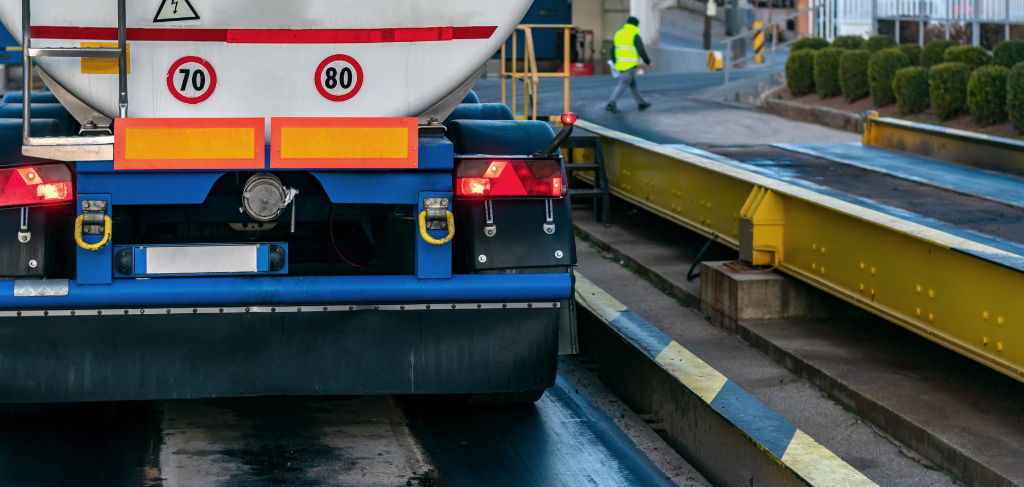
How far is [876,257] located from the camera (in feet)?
20.7

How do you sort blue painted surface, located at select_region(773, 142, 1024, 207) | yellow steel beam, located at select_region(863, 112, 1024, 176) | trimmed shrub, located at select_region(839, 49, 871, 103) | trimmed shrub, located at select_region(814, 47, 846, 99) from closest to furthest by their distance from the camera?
blue painted surface, located at select_region(773, 142, 1024, 207) → yellow steel beam, located at select_region(863, 112, 1024, 176) → trimmed shrub, located at select_region(839, 49, 871, 103) → trimmed shrub, located at select_region(814, 47, 846, 99)

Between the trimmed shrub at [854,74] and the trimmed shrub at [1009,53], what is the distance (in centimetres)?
216

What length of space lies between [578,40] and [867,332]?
98.0ft

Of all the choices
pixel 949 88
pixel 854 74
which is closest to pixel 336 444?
pixel 949 88

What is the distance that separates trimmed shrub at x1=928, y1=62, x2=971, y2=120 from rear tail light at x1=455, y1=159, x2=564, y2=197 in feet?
42.2

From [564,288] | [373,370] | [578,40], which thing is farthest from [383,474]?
[578,40]

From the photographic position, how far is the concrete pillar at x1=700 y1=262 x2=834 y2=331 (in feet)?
24.0

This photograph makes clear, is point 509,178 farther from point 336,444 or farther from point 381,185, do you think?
point 336,444

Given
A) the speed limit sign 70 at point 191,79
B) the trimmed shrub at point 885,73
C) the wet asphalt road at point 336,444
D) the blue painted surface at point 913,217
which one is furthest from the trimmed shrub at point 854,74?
the speed limit sign 70 at point 191,79

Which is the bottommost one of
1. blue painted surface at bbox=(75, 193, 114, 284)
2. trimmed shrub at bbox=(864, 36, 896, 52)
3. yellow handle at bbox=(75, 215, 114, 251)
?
blue painted surface at bbox=(75, 193, 114, 284)

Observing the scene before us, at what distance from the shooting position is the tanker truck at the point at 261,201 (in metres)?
4.67

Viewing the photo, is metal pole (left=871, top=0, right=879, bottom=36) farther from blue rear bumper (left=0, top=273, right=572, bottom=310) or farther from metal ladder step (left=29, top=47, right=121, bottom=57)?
metal ladder step (left=29, top=47, right=121, bottom=57)

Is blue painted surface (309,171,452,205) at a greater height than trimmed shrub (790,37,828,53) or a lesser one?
lesser

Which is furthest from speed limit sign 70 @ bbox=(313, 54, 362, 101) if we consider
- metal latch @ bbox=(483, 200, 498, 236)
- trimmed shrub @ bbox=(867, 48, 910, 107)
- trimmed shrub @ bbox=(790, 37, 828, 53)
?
trimmed shrub @ bbox=(790, 37, 828, 53)
